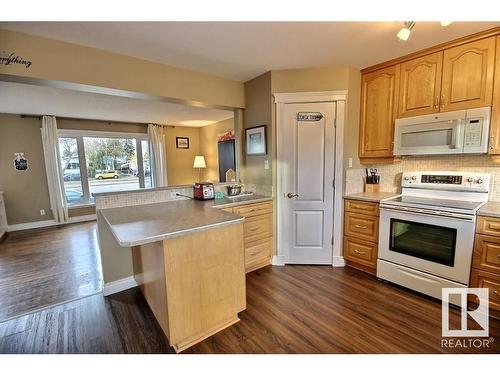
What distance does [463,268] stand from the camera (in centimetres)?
196

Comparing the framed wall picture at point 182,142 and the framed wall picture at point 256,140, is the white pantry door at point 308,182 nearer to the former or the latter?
the framed wall picture at point 256,140

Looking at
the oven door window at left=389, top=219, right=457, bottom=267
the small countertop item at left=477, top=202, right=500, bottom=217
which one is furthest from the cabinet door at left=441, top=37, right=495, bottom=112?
the oven door window at left=389, top=219, right=457, bottom=267

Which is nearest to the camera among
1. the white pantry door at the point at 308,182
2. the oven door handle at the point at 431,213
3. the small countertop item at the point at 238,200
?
the oven door handle at the point at 431,213

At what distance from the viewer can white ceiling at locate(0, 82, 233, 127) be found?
3.33 meters

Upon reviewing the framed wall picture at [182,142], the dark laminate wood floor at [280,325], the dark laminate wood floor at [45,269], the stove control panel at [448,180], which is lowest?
the dark laminate wood floor at [280,325]

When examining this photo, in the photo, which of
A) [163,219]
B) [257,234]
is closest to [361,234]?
[257,234]

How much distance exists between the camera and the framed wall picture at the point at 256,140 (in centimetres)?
294

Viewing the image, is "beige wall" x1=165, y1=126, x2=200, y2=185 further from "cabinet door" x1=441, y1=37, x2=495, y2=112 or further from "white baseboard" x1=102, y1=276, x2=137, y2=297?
"cabinet door" x1=441, y1=37, x2=495, y2=112

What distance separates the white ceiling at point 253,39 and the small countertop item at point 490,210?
151cm

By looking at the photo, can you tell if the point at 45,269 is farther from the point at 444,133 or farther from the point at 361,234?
the point at 444,133

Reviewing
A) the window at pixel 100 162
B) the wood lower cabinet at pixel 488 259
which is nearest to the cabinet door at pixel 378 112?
the wood lower cabinet at pixel 488 259

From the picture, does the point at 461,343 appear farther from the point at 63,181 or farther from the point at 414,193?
the point at 63,181

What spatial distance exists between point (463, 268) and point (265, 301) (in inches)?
68.0
